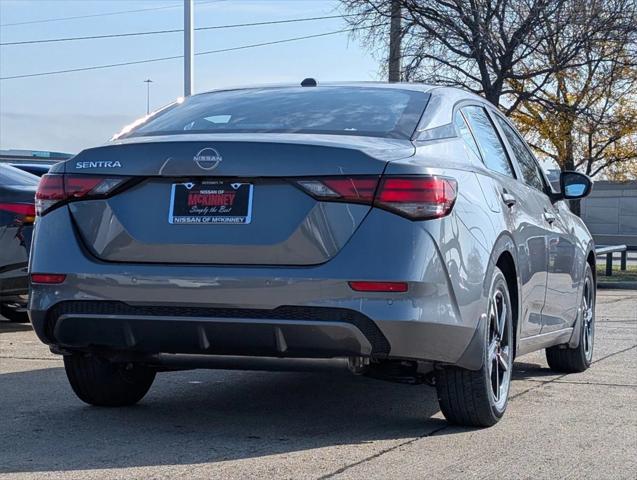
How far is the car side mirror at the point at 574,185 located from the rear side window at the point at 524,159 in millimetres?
209

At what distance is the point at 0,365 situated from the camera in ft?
25.3

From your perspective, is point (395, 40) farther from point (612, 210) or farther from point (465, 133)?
point (612, 210)

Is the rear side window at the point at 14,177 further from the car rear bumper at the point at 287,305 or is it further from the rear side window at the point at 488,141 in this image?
the car rear bumper at the point at 287,305

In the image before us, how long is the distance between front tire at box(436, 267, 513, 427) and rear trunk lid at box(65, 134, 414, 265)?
93 cm

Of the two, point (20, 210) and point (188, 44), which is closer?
point (20, 210)

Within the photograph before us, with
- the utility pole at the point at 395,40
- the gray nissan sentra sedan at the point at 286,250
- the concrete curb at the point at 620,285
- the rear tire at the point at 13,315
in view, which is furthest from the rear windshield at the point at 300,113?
the utility pole at the point at 395,40

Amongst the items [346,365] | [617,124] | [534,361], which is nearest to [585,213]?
[617,124]

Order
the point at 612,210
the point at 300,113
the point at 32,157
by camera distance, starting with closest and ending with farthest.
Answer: the point at 300,113 < the point at 32,157 < the point at 612,210

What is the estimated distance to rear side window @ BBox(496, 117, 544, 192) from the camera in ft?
22.9

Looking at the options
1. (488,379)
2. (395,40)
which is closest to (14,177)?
(488,379)

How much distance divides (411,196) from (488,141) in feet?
5.39

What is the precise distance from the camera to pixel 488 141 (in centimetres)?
638

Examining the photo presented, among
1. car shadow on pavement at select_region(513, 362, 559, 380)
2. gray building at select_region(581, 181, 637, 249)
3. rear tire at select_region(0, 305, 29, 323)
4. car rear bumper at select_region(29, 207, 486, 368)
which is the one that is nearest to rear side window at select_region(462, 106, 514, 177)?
car rear bumper at select_region(29, 207, 486, 368)

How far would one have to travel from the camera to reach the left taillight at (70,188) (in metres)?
5.14
